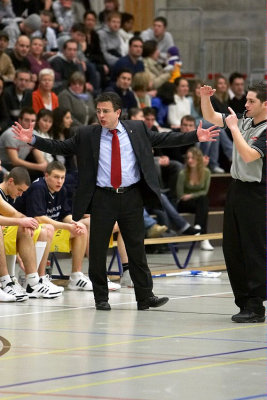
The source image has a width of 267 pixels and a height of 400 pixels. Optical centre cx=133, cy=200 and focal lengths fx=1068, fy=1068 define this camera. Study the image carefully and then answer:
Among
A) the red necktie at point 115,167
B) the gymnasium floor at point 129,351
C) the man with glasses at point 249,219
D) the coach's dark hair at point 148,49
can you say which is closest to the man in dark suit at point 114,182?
the red necktie at point 115,167

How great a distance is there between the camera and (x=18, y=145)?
15086mm

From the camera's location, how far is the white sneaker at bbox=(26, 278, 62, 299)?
37.1 feet

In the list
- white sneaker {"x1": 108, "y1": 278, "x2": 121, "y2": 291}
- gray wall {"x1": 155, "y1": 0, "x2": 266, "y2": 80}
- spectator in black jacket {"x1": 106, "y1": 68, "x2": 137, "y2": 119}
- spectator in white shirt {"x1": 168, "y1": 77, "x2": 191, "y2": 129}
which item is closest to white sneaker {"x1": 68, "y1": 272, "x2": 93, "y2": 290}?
white sneaker {"x1": 108, "y1": 278, "x2": 121, "y2": 291}

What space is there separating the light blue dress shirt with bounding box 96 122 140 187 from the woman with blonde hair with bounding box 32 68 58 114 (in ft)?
19.9

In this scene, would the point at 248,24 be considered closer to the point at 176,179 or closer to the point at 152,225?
the point at 176,179

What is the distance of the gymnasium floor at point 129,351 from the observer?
654 centimetres

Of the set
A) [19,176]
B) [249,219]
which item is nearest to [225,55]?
[19,176]

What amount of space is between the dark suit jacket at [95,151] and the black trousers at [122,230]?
4.5 inches

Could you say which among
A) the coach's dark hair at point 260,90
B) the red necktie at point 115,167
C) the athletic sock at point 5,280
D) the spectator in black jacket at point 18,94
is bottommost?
the athletic sock at point 5,280

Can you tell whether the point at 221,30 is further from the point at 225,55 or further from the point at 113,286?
the point at 113,286

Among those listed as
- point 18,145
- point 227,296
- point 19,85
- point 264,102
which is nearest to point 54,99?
point 19,85

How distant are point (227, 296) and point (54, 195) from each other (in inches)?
89.6

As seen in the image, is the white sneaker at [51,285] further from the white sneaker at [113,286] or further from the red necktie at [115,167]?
the red necktie at [115,167]

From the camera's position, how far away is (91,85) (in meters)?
18.5
